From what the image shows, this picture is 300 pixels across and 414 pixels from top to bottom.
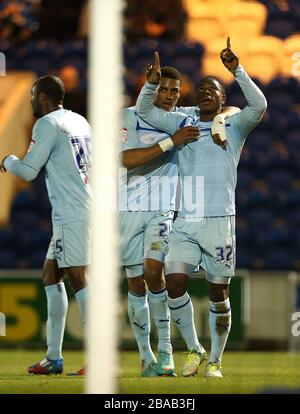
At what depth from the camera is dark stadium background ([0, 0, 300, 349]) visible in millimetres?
11484

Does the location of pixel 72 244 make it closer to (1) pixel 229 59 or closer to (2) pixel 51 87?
(2) pixel 51 87

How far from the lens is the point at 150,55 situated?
13.2 metres

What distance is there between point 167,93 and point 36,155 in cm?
81

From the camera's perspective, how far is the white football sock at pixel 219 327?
604cm

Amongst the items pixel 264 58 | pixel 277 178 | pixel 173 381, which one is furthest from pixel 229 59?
pixel 264 58

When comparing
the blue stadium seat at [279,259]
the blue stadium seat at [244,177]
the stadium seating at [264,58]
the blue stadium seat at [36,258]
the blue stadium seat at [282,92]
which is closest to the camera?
the blue stadium seat at [279,259]

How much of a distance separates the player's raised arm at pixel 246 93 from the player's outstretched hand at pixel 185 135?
260 millimetres

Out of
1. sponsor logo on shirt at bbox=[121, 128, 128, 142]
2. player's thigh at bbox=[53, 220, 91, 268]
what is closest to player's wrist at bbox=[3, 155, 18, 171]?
player's thigh at bbox=[53, 220, 91, 268]

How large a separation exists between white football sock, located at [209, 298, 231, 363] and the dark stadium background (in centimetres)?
406

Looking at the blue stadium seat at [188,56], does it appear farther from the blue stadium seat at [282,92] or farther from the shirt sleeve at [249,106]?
the shirt sleeve at [249,106]

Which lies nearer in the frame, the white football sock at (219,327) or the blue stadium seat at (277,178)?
the white football sock at (219,327)

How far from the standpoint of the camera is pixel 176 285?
6.05 m

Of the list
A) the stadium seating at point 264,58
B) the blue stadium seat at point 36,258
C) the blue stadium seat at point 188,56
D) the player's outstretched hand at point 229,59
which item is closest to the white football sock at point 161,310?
the player's outstretched hand at point 229,59

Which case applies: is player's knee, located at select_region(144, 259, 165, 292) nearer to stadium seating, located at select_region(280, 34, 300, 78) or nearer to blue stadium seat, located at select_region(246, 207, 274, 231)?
blue stadium seat, located at select_region(246, 207, 274, 231)
